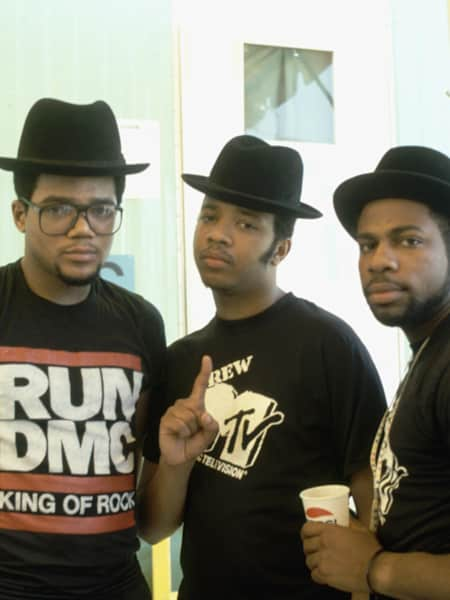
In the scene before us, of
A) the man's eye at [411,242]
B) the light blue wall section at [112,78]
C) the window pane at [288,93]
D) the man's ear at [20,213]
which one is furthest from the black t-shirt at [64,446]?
the window pane at [288,93]

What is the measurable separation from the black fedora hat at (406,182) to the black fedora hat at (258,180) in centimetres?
23

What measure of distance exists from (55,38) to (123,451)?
2069 millimetres

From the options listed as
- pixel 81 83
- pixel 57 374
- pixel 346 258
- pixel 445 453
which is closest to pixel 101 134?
pixel 57 374

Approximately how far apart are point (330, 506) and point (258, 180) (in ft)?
2.79

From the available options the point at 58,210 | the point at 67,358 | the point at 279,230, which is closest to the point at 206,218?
the point at 279,230

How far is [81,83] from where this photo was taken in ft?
9.83

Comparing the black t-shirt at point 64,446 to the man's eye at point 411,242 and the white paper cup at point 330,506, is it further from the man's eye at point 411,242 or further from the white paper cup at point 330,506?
the man's eye at point 411,242

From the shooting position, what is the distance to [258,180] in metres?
1.78

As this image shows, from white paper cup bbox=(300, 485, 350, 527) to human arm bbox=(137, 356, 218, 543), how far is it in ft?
0.95

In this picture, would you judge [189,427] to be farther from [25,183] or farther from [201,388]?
[25,183]

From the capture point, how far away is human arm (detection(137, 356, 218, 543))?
1560 mm

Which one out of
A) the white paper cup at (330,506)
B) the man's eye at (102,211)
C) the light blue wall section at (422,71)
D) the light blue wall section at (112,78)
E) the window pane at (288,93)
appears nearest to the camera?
the white paper cup at (330,506)

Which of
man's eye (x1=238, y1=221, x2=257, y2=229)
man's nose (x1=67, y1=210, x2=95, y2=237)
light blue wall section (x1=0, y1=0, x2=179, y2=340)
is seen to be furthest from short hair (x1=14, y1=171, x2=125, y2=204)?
light blue wall section (x1=0, y1=0, x2=179, y2=340)

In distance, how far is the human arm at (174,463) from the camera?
5.12ft
